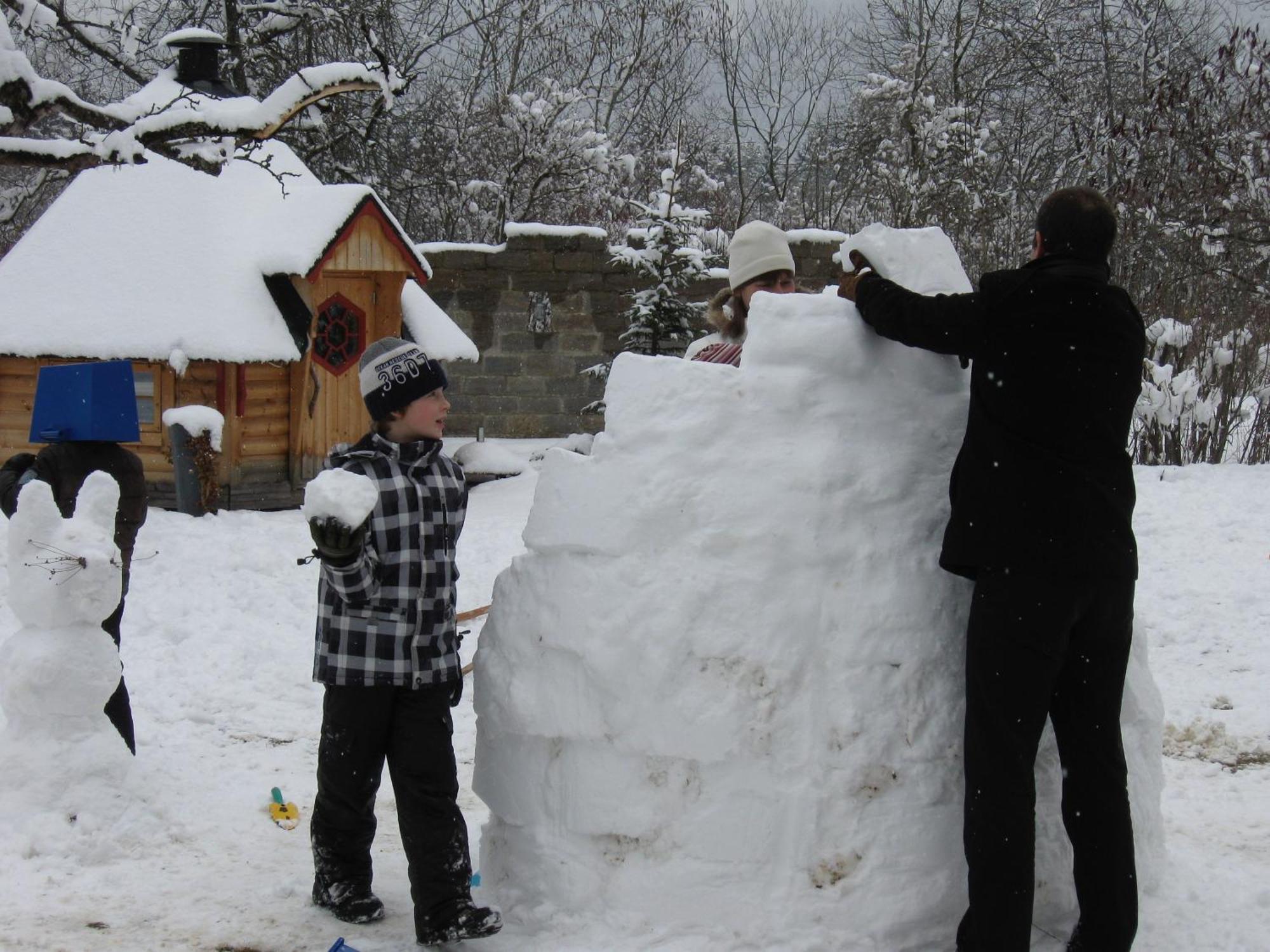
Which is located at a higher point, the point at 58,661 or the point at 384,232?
the point at 384,232

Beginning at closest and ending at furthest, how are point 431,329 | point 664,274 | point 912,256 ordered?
point 912,256
point 431,329
point 664,274

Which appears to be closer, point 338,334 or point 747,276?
point 747,276

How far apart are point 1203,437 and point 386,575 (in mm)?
9241

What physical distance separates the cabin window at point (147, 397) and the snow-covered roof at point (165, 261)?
35 centimetres

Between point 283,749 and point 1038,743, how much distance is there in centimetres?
323

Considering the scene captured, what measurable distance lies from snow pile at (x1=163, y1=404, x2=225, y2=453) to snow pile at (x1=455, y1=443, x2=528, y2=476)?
8.69ft

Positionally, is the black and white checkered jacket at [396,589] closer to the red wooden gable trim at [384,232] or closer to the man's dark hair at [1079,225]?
the man's dark hair at [1079,225]

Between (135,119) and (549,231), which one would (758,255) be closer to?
(135,119)

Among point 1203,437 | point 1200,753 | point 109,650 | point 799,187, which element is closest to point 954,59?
point 799,187

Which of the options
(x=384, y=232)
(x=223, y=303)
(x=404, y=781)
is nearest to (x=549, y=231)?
(x=384, y=232)

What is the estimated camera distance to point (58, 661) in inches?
149

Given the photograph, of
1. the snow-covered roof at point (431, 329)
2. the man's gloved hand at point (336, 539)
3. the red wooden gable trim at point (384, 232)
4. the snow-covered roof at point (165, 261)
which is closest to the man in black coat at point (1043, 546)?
the man's gloved hand at point (336, 539)

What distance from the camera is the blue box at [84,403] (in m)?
4.10

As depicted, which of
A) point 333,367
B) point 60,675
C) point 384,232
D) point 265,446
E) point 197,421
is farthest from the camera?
point 333,367
